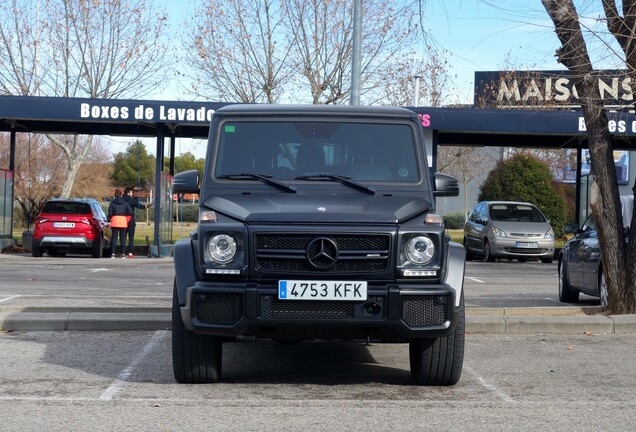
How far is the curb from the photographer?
1076 cm

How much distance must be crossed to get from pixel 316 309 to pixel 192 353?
1055 millimetres

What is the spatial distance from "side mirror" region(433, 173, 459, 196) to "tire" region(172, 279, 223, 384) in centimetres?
214

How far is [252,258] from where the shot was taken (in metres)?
7.25

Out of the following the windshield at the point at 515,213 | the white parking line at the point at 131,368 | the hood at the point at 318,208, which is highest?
the hood at the point at 318,208

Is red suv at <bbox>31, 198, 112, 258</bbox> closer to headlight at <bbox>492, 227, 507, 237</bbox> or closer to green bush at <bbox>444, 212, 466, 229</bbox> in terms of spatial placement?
headlight at <bbox>492, 227, 507, 237</bbox>

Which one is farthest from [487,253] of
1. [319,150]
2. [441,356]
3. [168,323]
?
[441,356]

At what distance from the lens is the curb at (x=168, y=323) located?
10758 mm

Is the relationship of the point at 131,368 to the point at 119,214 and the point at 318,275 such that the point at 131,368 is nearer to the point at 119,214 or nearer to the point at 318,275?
the point at 318,275

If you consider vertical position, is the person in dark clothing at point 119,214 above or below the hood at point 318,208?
below

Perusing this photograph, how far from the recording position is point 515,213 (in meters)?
27.5

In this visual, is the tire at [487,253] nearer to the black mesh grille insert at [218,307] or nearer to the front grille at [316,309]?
the front grille at [316,309]

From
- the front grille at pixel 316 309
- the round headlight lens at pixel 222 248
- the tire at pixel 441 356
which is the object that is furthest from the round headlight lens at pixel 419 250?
the round headlight lens at pixel 222 248

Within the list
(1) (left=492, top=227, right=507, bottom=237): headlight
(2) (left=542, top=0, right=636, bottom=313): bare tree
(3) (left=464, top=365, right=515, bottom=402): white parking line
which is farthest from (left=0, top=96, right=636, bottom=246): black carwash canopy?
(3) (left=464, top=365, right=515, bottom=402): white parking line

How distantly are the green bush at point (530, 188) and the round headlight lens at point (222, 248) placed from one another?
31.3 metres
